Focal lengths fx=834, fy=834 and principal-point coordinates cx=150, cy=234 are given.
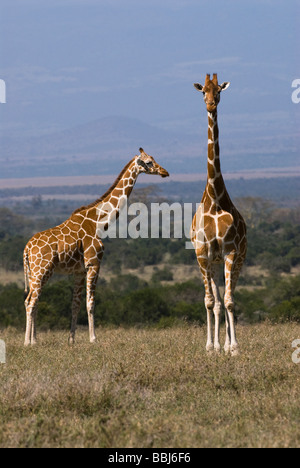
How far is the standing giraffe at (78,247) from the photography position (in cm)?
1189

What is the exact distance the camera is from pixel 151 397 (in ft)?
26.5

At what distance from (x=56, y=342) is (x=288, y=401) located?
5312 millimetres

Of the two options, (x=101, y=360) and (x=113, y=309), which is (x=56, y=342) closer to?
(x=101, y=360)

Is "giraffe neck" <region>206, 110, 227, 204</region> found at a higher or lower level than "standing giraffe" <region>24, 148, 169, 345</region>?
higher

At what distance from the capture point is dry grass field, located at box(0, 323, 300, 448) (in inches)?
264

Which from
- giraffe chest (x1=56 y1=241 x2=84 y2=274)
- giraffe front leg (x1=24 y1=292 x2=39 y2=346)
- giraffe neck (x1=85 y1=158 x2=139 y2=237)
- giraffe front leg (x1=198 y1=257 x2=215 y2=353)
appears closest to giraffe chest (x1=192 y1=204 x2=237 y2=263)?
giraffe front leg (x1=198 y1=257 x2=215 y2=353)

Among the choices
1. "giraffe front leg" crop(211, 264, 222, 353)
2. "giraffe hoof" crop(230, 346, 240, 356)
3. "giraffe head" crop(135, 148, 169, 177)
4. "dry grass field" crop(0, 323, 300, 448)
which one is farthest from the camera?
"giraffe head" crop(135, 148, 169, 177)

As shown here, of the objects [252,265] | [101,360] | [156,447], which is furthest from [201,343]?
[252,265]

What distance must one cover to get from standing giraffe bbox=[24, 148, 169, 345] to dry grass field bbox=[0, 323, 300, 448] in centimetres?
131

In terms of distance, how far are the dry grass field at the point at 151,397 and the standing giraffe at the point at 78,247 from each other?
1.31 m

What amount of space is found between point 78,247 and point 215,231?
270 cm

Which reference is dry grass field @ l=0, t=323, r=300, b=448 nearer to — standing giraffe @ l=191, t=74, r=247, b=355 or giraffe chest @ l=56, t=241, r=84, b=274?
standing giraffe @ l=191, t=74, r=247, b=355

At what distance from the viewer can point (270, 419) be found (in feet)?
23.8

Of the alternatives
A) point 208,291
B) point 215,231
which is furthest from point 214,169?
point 208,291
